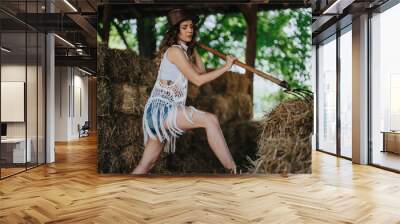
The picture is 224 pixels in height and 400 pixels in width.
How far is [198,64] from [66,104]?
33.9ft

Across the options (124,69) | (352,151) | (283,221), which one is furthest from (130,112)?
(352,151)

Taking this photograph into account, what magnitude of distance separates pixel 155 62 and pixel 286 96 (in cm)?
225

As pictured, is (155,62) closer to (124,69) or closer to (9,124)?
(124,69)

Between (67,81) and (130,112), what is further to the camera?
(67,81)

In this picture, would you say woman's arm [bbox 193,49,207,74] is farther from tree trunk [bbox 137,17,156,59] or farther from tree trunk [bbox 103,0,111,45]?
tree trunk [bbox 103,0,111,45]

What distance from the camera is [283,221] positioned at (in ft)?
13.2

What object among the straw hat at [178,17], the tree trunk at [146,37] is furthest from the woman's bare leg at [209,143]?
the straw hat at [178,17]

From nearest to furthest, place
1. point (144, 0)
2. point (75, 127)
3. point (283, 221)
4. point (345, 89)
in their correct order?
point (283, 221) < point (144, 0) < point (345, 89) < point (75, 127)

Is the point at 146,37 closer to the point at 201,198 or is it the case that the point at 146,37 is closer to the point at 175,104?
the point at 175,104

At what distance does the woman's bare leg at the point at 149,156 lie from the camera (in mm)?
6855

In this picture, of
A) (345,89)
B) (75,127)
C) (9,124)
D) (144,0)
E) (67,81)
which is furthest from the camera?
(75,127)

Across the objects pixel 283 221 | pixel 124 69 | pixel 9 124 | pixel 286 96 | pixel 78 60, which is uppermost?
pixel 78 60

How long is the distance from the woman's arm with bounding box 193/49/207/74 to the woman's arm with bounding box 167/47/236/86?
2.1 inches

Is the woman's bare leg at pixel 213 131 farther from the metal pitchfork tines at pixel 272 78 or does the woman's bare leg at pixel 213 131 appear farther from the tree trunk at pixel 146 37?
the tree trunk at pixel 146 37
